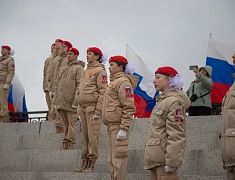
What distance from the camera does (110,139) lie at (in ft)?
29.7

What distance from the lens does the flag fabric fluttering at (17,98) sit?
19156 mm

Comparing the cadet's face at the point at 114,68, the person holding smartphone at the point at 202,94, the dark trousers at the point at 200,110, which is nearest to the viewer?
the cadet's face at the point at 114,68

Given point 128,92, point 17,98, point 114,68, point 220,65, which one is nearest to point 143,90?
point 220,65

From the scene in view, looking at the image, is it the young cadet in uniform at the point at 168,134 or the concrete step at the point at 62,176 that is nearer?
the young cadet in uniform at the point at 168,134

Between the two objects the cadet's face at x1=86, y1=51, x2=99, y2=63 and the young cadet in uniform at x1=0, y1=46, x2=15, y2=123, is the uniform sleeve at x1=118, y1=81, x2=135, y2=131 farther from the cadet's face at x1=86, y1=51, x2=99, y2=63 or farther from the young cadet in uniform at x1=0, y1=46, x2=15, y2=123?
the young cadet in uniform at x1=0, y1=46, x2=15, y2=123

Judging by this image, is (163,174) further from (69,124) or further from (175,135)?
(69,124)

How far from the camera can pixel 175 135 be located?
718cm

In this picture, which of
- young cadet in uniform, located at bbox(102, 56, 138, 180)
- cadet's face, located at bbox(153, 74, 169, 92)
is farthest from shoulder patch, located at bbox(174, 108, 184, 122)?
young cadet in uniform, located at bbox(102, 56, 138, 180)

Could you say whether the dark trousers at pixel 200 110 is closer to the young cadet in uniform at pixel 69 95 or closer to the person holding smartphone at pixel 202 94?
the person holding smartphone at pixel 202 94

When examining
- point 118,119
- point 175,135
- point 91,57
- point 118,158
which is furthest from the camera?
point 91,57

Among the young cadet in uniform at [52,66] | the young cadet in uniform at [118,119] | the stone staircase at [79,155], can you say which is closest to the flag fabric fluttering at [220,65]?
the stone staircase at [79,155]

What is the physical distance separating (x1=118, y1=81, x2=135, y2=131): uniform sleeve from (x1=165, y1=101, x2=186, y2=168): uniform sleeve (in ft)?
5.07

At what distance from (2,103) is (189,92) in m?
5.03

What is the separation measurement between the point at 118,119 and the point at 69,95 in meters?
2.93
